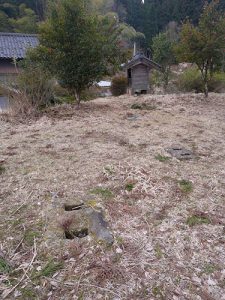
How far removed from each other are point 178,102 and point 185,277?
645 centimetres

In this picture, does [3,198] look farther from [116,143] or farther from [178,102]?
[178,102]

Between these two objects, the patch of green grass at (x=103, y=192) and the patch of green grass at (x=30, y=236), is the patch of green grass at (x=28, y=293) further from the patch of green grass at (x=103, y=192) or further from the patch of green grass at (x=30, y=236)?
the patch of green grass at (x=103, y=192)

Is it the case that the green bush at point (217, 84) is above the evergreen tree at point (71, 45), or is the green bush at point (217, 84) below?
below

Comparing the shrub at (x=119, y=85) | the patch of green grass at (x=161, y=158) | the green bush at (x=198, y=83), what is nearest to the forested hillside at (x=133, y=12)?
the shrub at (x=119, y=85)

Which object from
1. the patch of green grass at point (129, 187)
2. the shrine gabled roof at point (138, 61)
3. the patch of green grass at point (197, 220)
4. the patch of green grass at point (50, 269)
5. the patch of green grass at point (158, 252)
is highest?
the shrine gabled roof at point (138, 61)

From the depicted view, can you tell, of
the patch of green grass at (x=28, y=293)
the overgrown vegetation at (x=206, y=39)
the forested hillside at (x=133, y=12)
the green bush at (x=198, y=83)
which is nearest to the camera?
the patch of green grass at (x=28, y=293)

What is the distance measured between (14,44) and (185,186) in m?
13.8

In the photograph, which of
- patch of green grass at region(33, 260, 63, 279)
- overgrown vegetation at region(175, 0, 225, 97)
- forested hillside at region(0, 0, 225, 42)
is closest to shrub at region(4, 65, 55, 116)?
overgrown vegetation at region(175, 0, 225, 97)

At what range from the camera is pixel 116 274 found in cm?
162

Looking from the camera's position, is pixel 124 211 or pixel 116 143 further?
pixel 116 143

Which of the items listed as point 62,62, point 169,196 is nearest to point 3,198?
point 169,196

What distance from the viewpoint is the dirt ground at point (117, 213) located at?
1.57 meters

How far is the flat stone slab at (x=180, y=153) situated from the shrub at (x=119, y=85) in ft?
23.6

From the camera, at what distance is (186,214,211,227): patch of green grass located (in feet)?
6.98
